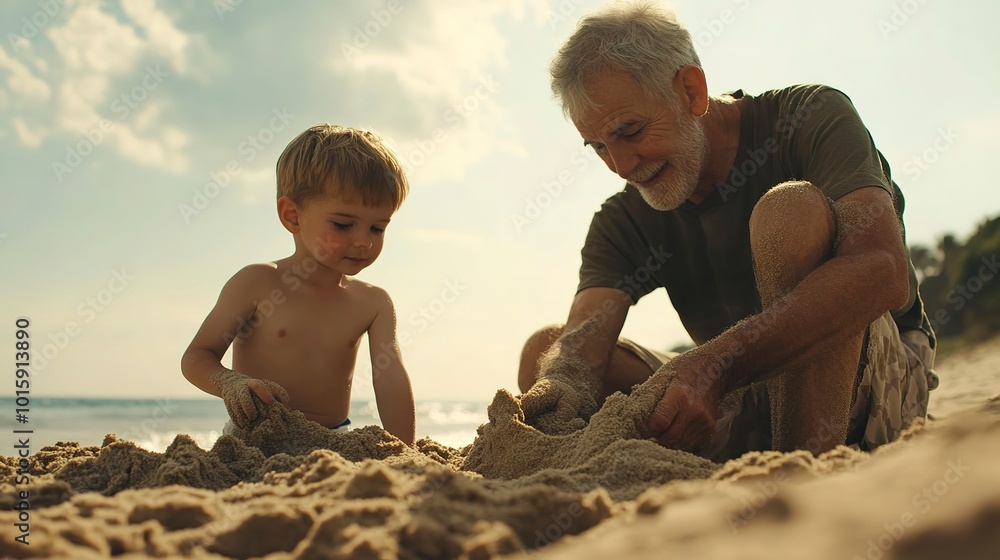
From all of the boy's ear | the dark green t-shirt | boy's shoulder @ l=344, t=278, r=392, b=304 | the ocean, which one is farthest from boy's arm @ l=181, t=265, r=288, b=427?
the ocean

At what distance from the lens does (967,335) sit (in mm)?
15750

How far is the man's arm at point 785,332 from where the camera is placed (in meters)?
1.97

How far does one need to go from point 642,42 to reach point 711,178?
0.64 meters

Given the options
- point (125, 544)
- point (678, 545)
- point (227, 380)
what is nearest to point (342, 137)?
point (227, 380)

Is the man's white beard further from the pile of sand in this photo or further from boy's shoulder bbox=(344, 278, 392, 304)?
the pile of sand

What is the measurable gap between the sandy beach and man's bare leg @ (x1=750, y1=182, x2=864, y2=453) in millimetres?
454

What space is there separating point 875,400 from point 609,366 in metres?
1.09

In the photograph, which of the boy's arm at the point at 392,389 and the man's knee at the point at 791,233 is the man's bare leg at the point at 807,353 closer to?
the man's knee at the point at 791,233

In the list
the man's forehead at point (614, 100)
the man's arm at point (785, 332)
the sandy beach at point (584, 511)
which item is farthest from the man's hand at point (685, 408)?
the man's forehead at point (614, 100)

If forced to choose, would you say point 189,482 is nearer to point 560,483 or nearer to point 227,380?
point 227,380

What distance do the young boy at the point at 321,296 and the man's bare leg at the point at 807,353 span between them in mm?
1500

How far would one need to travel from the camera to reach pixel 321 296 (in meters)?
3.12

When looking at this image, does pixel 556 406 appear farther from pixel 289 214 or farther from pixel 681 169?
pixel 289 214

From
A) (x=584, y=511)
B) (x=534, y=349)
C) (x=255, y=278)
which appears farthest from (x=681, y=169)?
(x=584, y=511)
